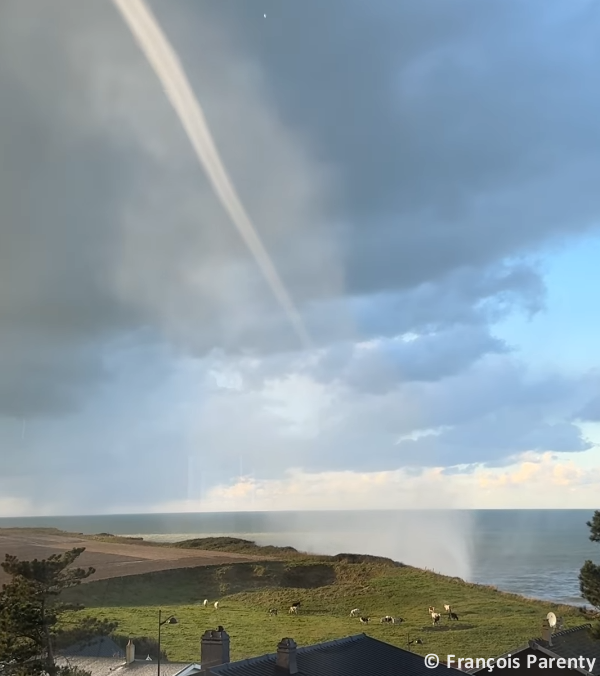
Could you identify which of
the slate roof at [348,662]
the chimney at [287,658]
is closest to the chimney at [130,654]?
the slate roof at [348,662]

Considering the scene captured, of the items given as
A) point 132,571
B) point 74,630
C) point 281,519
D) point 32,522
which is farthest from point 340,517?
point 74,630

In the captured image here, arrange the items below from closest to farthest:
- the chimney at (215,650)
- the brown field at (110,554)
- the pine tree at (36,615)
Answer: the chimney at (215,650), the pine tree at (36,615), the brown field at (110,554)

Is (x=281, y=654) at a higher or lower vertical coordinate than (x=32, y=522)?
lower

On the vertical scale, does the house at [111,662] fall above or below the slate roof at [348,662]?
below

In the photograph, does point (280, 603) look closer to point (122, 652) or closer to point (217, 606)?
point (217, 606)

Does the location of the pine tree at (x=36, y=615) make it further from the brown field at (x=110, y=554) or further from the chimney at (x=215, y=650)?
the chimney at (x=215, y=650)

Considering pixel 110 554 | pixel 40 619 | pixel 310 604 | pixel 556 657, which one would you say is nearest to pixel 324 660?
pixel 556 657

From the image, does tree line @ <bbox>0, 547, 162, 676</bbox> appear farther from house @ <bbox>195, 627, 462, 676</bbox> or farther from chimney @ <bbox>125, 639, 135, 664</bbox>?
house @ <bbox>195, 627, 462, 676</bbox>
